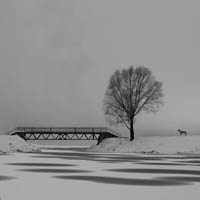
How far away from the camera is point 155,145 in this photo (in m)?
85.7

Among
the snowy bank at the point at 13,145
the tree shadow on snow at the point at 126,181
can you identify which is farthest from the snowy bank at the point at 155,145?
the tree shadow on snow at the point at 126,181

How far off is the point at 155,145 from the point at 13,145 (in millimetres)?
25285

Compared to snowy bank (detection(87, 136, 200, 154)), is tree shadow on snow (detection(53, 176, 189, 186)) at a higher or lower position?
lower

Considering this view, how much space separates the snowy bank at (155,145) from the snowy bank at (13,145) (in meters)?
15.7

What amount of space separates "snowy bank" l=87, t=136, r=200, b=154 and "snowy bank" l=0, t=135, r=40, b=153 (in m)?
15.7

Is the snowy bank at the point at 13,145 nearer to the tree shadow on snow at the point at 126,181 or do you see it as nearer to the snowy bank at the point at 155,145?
the snowy bank at the point at 155,145

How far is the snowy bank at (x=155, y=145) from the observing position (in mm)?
82125

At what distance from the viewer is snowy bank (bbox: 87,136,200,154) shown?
82125 millimetres

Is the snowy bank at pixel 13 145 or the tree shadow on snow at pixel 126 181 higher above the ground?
the snowy bank at pixel 13 145

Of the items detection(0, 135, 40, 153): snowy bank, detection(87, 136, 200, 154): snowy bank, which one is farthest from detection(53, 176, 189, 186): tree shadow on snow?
detection(87, 136, 200, 154): snowy bank

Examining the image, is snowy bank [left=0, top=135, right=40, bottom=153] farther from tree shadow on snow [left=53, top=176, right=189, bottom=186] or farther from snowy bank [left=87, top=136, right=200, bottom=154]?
tree shadow on snow [left=53, top=176, right=189, bottom=186]

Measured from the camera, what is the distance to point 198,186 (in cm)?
2620

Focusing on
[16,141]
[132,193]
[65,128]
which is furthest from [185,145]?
[132,193]

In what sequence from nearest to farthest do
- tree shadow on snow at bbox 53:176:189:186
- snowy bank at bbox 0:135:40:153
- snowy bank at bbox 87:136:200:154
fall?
tree shadow on snow at bbox 53:176:189:186, snowy bank at bbox 0:135:40:153, snowy bank at bbox 87:136:200:154
